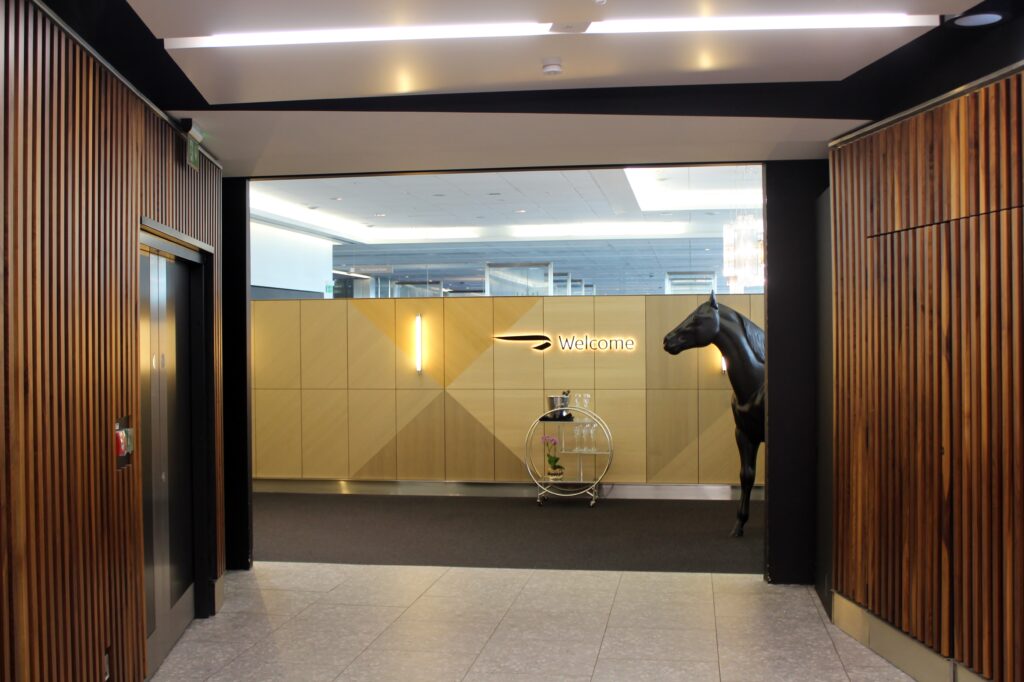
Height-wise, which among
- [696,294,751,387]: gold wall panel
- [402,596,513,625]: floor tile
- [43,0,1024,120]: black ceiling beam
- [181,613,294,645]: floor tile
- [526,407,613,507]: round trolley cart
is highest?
[43,0,1024,120]: black ceiling beam

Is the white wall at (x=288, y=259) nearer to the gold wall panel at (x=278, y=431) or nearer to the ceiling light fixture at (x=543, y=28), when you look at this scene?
the gold wall panel at (x=278, y=431)

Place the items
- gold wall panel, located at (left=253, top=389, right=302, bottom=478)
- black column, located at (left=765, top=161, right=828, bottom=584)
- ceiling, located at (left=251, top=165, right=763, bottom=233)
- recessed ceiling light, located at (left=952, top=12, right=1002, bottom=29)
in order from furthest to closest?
gold wall panel, located at (left=253, top=389, right=302, bottom=478) → ceiling, located at (left=251, top=165, right=763, bottom=233) → black column, located at (left=765, top=161, right=828, bottom=584) → recessed ceiling light, located at (left=952, top=12, right=1002, bottom=29)

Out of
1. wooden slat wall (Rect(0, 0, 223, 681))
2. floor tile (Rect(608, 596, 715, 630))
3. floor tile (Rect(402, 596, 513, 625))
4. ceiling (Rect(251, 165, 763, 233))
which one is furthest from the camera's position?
ceiling (Rect(251, 165, 763, 233))

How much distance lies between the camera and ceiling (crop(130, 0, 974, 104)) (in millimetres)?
3789

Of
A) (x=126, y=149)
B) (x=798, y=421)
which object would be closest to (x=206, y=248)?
(x=126, y=149)

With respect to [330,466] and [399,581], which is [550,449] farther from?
[399,581]

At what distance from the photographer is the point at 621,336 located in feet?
33.2

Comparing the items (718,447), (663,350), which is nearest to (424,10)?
(663,350)

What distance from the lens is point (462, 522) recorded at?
8797mm

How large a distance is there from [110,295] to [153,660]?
203 cm

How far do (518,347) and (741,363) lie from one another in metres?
2.90

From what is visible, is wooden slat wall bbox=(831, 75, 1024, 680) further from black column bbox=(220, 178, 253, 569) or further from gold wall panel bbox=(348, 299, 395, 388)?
gold wall panel bbox=(348, 299, 395, 388)

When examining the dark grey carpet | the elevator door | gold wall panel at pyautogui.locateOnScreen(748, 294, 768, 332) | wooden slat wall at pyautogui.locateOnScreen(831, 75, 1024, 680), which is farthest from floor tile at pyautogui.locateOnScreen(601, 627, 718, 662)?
gold wall panel at pyautogui.locateOnScreen(748, 294, 768, 332)

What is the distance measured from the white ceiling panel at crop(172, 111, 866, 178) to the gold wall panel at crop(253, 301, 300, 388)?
13.4 feet
